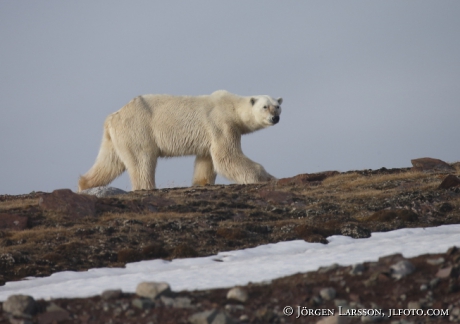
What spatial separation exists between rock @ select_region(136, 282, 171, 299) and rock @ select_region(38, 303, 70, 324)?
97 cm

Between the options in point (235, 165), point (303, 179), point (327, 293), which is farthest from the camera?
point (235, 165)

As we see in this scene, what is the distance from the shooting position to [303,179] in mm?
23000

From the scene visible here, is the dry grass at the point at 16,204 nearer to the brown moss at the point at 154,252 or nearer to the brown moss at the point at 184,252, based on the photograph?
the brown moss at the point at 154,252

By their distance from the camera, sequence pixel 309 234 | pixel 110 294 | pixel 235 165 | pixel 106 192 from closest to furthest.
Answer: pixel 110 294 → pixel 309 234 → pixel 106 192 → pixel 235 165

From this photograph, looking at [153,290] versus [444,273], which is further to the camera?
[444,273]

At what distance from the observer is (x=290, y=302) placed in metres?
9.35

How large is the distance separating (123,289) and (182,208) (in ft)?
24.9

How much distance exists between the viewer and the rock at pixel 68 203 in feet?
57.2

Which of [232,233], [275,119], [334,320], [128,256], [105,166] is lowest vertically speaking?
[334,320]

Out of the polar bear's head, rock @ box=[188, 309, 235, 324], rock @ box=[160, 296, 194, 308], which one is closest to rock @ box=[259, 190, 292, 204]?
the polar bear's head

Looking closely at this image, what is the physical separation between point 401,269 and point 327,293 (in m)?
1.14

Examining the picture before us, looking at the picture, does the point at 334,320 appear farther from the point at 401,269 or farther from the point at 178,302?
the point at 178,302

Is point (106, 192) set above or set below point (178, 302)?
above

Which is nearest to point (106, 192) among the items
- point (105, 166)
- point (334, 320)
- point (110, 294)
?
point (105, 166)
